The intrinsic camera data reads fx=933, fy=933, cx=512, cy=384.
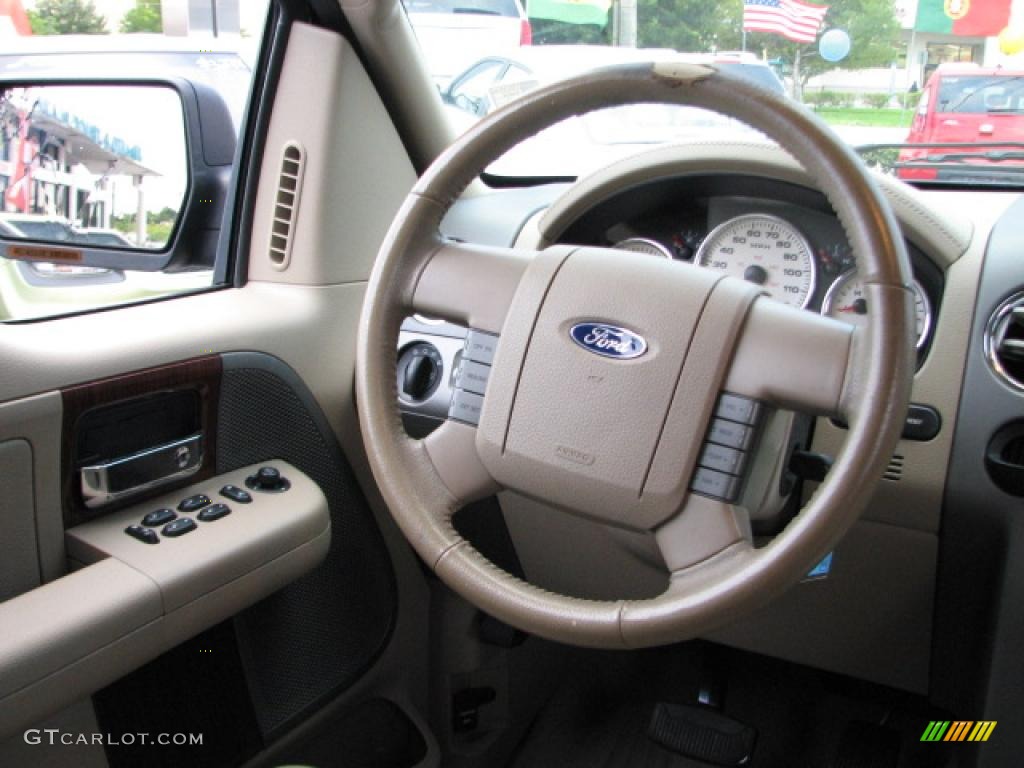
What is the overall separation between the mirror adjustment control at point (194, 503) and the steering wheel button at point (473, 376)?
0.59 m

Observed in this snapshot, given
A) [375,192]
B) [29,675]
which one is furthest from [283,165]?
[29,675]

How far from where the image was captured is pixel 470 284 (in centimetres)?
127

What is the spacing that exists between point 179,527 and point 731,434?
0.92m

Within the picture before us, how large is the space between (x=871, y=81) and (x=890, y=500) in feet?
2.48

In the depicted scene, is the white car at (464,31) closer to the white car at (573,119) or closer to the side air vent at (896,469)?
the white car at (573,119)

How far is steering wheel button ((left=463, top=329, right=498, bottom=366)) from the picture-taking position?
4.11ft

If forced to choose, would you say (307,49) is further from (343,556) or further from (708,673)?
(708,673)

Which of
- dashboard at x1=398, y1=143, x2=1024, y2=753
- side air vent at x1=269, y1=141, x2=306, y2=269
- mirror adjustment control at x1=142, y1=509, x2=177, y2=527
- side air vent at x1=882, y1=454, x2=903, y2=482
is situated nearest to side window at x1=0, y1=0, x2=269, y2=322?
side air vent at x1=269, y1=141, x2=306, y2=269

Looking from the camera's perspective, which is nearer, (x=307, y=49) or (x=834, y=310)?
(x=834, y=310)

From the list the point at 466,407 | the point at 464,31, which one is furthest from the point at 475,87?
the point at 466,407

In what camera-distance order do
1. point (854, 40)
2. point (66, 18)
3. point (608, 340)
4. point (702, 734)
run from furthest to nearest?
point (702, 734)
point (66, 18)
point (854, 40)
point (608, 340)

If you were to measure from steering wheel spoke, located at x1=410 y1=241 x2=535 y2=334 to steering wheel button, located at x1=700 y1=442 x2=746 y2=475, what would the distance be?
325 mm

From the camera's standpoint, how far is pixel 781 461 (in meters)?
1.23

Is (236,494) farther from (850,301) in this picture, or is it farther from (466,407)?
(850,301)
